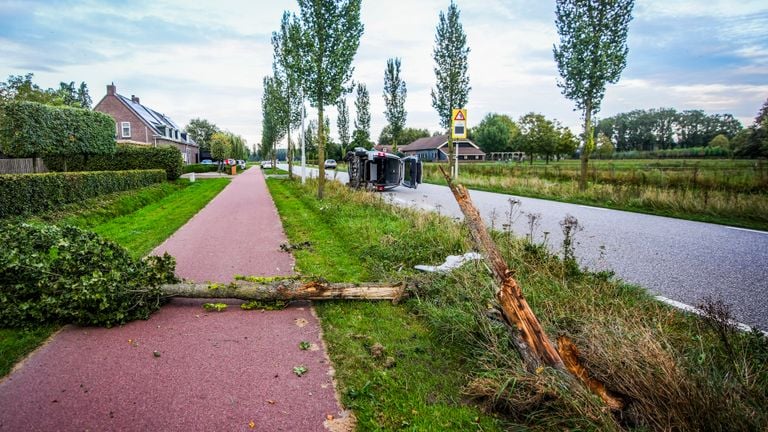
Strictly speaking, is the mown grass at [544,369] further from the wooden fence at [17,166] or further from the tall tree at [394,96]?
the tall tree at [394,96]

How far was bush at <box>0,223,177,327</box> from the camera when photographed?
14.0ft

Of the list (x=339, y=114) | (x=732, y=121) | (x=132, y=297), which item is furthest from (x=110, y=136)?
(x=732, y=121)

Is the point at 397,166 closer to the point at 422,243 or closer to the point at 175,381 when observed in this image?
the point at 422,243

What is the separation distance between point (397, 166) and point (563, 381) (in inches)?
691

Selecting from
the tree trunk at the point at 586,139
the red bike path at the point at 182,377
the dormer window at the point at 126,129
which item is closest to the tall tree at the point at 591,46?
the tree trunk at the point at 586,139

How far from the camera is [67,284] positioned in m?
4.33

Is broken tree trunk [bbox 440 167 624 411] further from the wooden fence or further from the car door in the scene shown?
the wooden fence

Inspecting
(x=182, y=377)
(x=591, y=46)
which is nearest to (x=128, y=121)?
(x=591, y=46)

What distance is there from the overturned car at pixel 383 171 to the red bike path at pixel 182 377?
14.4 meters

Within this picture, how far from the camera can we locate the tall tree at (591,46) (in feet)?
51.8

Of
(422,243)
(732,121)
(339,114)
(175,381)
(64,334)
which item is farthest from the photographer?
(732,121)

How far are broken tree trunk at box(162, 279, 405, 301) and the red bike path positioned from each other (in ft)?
0.58

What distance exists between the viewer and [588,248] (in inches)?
285

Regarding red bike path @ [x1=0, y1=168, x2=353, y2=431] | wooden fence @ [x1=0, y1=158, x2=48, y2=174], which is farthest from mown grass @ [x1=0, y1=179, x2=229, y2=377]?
wooden fence @ [x1=0, y1=158, x2=48, y2=174]
